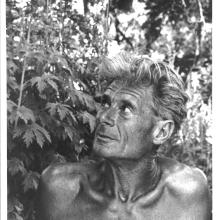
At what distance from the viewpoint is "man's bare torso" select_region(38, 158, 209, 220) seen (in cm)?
208

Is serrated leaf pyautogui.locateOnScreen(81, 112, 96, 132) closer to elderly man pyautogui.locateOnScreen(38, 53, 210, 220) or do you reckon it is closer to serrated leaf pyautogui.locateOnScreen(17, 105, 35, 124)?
serrated leaf pyautogui.locateOnScreen(17, 105, 35, 124)

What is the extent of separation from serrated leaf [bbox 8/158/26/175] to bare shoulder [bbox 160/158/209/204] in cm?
60

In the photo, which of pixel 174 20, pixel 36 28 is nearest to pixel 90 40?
pixel 36 28

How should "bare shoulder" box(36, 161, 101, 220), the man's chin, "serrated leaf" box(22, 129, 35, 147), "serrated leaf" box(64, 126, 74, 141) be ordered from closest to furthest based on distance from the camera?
the man's chin
"bare shoulder" box(36, 161, 101, 220)
"serrated leaf" box(22, 129, 35, 147)
"serrated leaf" box(64, 126, 74, 141)

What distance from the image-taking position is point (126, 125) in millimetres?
2000

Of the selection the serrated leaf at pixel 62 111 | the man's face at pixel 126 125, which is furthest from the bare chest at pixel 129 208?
the serrated leaf at pixel 62 111

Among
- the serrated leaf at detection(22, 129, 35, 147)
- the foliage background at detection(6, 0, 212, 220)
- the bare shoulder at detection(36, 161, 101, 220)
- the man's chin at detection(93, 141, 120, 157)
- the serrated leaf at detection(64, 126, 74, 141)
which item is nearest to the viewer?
the man's chin at detection(93, 141, 120, 157)

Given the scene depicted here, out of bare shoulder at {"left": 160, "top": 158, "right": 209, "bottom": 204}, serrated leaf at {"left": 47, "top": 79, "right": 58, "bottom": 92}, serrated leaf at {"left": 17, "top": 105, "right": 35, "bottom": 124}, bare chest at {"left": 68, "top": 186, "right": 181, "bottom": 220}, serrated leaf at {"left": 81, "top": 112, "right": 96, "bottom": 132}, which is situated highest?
serrated leaf at {"left": 47, "top": 79, "right": 58, "bottom": 92}

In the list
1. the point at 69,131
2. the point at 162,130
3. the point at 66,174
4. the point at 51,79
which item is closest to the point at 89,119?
the point at 69,131

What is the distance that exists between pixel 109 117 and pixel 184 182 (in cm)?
36

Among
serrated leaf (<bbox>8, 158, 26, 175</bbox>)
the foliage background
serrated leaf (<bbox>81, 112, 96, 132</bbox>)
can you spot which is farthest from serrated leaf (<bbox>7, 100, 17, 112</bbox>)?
serrated leaf (<bbox>81, 112, 96, 132</bbox>)

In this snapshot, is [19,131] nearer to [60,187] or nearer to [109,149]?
[60,187]

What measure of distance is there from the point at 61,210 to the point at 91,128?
56 centimetres

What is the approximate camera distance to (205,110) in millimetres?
3570
